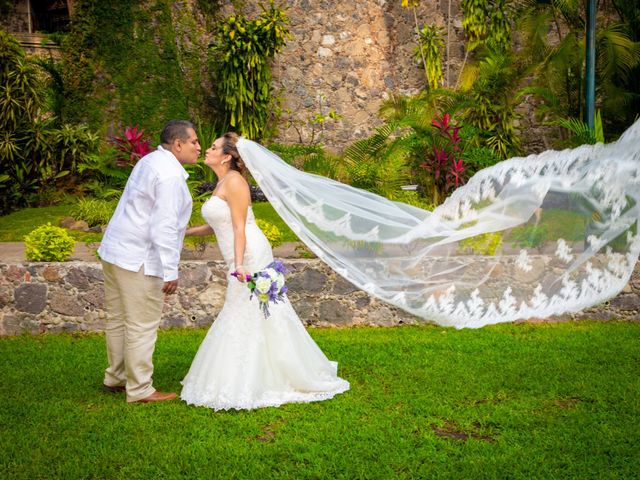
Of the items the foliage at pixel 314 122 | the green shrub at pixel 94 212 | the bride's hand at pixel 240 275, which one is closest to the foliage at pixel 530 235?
the bride's hand at pixel 240 275

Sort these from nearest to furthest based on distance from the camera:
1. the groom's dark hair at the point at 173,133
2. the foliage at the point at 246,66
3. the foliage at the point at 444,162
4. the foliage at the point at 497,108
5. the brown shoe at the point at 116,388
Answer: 1. the groom's dark hair at the point at 173,133
2. the brown shoe at the point at 116,388
3. the foliage at the point at 444,162
4. the foliage at the point at 497,108
5. the foliage at the point at 246,66

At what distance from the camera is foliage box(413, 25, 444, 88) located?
17266 mm

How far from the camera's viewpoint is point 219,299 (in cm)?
884

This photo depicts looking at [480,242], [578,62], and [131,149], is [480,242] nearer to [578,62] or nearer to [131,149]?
[131,149]

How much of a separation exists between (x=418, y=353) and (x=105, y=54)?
9.81 metres

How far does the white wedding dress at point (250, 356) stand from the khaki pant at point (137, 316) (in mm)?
375

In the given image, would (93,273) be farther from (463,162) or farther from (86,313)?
(463,162)

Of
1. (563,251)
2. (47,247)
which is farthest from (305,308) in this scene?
(563,251)

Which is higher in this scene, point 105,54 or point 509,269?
point 105,54

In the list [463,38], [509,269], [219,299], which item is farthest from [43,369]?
[463,38]

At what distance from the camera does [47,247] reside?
344 inches

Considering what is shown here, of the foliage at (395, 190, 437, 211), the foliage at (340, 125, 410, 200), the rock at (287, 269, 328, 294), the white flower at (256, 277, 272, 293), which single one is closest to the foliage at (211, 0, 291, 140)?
the foliage at (395, 190, 437, 211)

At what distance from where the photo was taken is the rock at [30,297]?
28.5ft

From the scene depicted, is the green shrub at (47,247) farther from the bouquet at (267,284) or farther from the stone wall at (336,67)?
the stone wall at (336,67)
